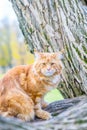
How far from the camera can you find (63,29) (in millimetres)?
4309

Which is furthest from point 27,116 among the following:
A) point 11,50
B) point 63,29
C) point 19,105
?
point 11,50

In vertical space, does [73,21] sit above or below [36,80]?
above

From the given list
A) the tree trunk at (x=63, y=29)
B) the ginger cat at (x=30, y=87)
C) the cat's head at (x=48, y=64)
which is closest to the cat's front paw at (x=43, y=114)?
the ginger cat at (x=30, y=87)

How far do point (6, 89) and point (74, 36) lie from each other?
3.21ft

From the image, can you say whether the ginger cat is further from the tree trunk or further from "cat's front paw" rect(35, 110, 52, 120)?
the tree trunk

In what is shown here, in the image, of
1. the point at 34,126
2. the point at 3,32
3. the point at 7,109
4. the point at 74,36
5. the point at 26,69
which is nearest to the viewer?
the point at 34,126

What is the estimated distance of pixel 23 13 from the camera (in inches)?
173

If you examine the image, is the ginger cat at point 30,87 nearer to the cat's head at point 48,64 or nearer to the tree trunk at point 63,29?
the cat's head at point 48,64

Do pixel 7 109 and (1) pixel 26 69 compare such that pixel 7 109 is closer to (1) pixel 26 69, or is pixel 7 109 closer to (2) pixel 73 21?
(1) pixel 26 69

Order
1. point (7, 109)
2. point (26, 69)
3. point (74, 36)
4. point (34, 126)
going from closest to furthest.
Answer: point (34, 126) < point (7, 109) < point (26, 69) < point (74, 36)

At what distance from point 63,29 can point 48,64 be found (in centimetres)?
70

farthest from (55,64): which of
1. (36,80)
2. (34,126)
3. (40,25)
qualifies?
(34,126)

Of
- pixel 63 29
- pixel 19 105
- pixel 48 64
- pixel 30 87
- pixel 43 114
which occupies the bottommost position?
pixel 43 114

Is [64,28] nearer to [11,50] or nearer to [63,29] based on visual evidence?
[63,29]
